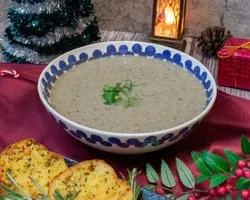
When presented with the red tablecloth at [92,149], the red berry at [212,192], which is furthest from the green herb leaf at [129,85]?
the red berry at [212,192]

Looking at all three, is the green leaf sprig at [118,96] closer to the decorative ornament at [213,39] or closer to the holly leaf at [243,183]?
the holly leaf at [243,183]

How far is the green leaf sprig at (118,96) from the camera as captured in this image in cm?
87

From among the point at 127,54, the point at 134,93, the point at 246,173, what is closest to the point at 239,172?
the point at 246,173

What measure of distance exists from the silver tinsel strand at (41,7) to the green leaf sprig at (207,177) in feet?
1.57

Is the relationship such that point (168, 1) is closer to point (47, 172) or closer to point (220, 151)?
point (220, 151)

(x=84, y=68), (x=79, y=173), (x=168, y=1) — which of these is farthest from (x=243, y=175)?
(x=168, y=1)

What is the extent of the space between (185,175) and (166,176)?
0.10 feet

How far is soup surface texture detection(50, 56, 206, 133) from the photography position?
0.83 metres

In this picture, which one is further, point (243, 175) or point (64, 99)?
point (64, 99)

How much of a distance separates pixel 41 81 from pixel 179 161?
0.85 feet

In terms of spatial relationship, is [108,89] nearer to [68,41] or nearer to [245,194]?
[245,194]

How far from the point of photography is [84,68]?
38.2 inches

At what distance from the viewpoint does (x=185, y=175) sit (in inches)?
32.6

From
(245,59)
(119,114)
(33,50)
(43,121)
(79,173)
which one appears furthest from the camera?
(33,50)
